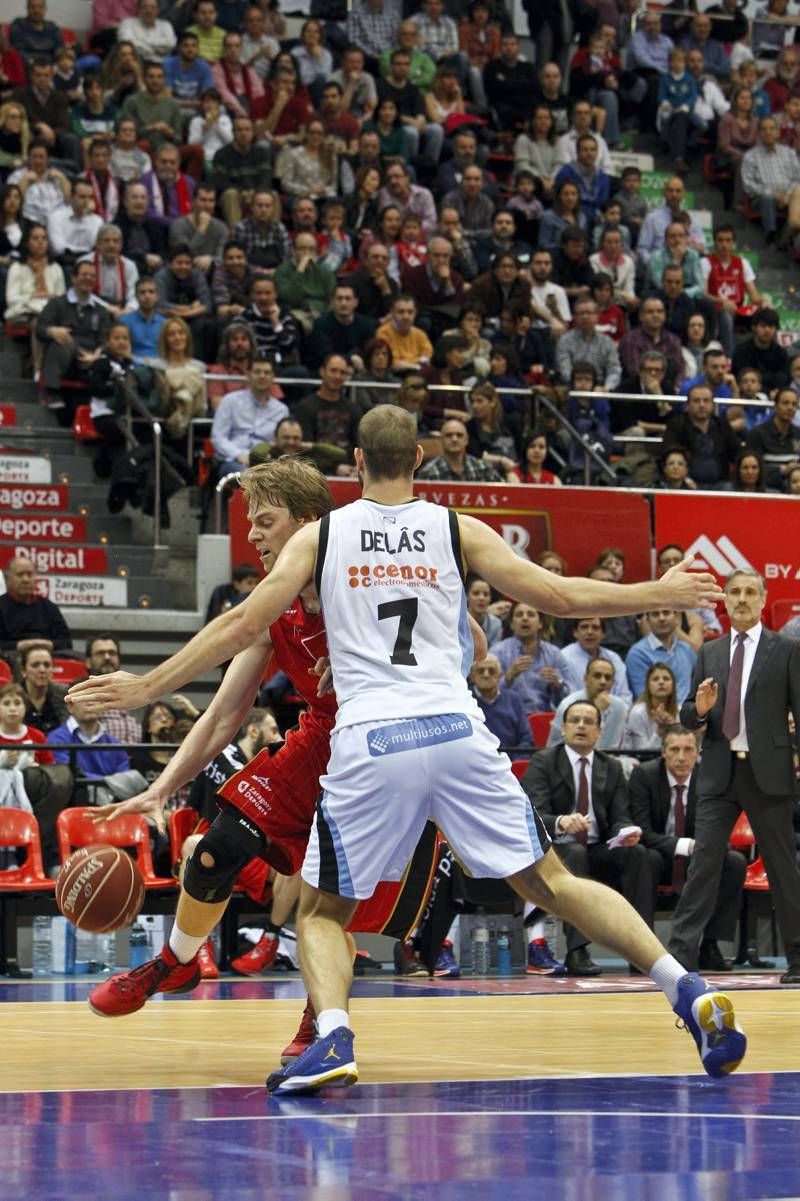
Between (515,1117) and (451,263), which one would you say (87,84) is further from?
(515,1117)

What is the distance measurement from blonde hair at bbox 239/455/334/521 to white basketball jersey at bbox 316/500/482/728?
0.73m

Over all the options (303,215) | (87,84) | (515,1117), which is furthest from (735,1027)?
(87,84)

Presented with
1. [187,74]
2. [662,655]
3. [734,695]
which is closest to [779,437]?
[662,655]

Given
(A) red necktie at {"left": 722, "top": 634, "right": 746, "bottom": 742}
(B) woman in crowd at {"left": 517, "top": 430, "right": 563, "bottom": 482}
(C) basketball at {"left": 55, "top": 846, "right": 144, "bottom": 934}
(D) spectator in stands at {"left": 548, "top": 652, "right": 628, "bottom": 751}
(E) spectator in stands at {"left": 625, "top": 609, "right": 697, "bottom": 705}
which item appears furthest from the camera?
(B) woman in crowd at {"left": 517, "top": 430, "right": 563, "bottom": 482}

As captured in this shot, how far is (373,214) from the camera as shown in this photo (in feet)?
66.0

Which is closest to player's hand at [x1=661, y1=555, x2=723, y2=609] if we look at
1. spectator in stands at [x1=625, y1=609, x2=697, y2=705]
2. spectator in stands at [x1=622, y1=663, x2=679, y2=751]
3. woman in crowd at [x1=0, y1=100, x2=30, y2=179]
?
spectator in stands at [x1=622, y1=663, x2=679, y2=751]

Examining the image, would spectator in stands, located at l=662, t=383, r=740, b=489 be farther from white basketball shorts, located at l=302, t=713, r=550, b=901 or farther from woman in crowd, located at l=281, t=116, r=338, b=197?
white basketball shorts, located at l=302, t=713, r=550, b=901

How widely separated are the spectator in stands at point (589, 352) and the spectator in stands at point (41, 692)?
24.8ft

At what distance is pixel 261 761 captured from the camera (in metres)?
6.38

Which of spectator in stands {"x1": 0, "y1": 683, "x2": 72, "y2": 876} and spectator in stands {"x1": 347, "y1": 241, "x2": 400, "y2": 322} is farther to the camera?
spectator in stands {"x1": 347, "y1": 241, "x2": 400, "y2": 322}

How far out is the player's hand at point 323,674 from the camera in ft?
19.8

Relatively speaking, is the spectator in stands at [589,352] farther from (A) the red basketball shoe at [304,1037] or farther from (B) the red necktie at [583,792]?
(A) the red basketball shoe at [304,1037]

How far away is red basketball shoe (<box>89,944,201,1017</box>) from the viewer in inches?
251

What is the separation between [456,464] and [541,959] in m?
5.19
